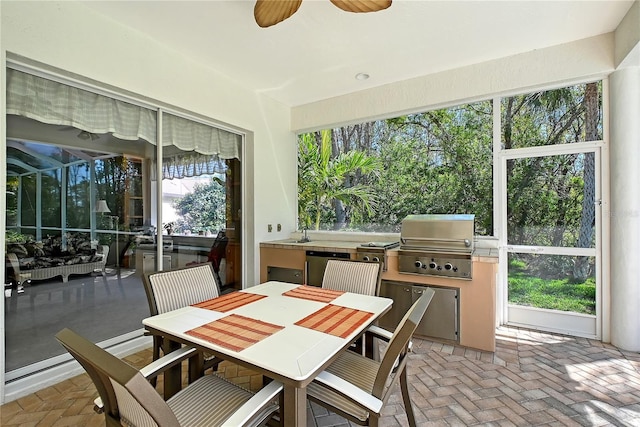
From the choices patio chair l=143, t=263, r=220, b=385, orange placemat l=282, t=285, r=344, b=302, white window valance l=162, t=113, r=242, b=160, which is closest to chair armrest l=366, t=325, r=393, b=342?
orange placemat l=282, t=285, r=344, b=302

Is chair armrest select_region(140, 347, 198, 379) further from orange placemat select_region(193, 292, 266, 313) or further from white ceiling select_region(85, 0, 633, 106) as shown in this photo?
white ceiling select_region(85, 0, 633, 106)

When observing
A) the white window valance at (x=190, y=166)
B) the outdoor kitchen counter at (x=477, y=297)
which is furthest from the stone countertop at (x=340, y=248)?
the white window valance at (x=190, y=166)

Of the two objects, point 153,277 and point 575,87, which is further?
point 575,87

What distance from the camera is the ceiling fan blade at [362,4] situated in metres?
1.84

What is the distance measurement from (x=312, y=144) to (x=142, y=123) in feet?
7.30

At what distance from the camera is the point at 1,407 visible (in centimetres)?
192

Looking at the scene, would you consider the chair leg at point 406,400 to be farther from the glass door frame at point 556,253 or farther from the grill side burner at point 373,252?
the glass door frame at point 556,253

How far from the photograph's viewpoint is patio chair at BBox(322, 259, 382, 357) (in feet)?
7.27

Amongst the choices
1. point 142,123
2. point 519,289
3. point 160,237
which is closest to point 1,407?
point 160,237

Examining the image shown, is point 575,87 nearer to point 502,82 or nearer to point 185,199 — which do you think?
point 502,82

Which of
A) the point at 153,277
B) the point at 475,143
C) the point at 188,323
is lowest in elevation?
the point at 188,323

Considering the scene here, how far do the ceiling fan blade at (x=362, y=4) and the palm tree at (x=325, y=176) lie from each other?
2163 millimetres

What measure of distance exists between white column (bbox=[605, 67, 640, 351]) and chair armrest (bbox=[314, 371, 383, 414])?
280 cm

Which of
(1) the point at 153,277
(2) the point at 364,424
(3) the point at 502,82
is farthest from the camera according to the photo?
(3) the point at 502,82
